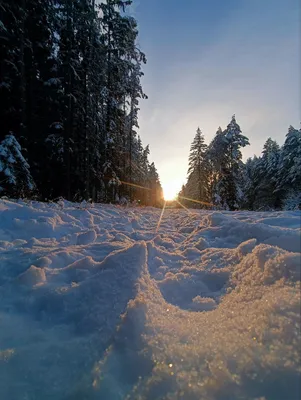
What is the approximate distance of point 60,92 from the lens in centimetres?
1344

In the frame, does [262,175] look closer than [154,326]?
No

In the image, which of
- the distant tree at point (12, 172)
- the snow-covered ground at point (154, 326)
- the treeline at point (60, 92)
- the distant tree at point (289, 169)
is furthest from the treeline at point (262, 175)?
the snow-covered ground at point (154, 326)

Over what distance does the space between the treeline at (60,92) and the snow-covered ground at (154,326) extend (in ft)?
24.4

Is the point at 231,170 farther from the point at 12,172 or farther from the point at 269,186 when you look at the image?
the point at 12,172

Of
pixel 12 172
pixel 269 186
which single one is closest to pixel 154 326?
pixel 12 172

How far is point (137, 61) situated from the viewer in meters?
22.0

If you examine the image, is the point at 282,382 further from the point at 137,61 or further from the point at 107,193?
the point at 137,61

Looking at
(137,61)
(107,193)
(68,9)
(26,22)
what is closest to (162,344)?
(26,22)

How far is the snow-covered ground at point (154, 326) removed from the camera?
1.23 meters

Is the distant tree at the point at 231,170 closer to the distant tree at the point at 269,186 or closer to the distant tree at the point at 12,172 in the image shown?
the distant tree at the point at 269,186

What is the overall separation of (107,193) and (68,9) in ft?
39.4

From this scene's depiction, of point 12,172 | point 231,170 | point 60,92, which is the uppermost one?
point 60,92

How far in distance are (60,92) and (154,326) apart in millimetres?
14294

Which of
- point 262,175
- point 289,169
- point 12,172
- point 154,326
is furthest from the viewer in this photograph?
point 262,175
